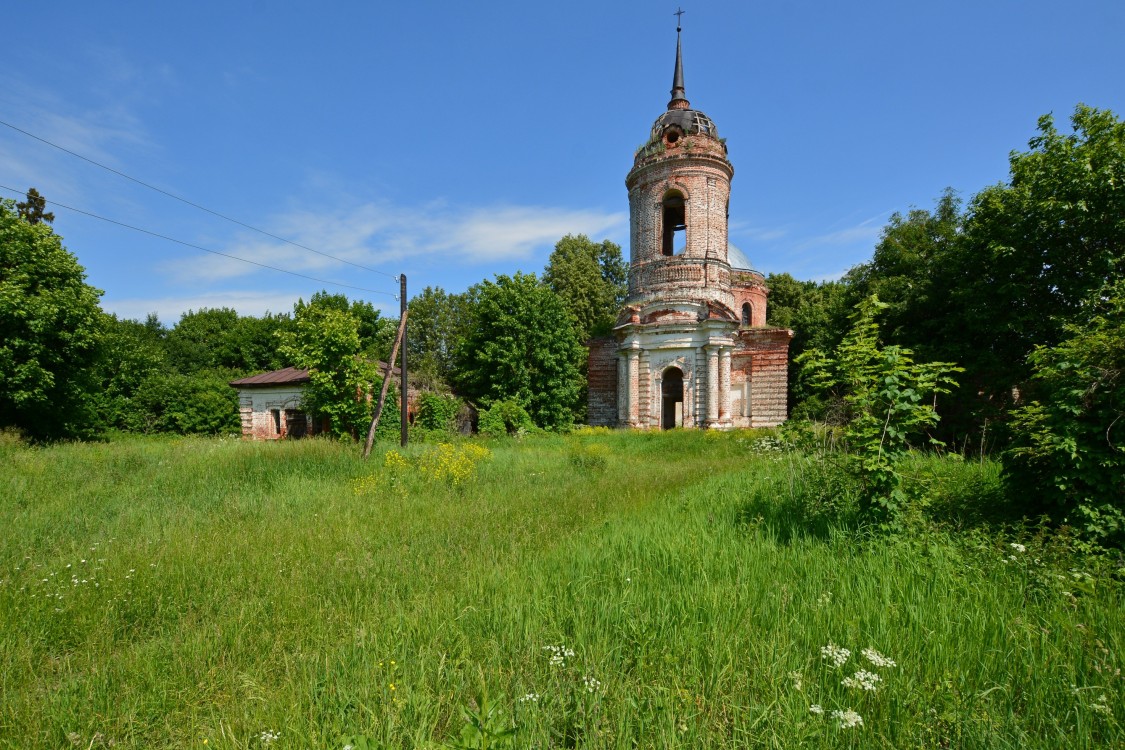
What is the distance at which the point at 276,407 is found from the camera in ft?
75.6

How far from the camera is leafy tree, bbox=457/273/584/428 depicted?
22.5m

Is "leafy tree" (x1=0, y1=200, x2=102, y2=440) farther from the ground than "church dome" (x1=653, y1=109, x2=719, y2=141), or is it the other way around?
"church dome" (x1=653, y1=109, x2=719, y2=141)

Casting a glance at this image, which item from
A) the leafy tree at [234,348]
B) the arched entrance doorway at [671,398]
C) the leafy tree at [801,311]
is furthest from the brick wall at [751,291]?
the leafy tree at [234,348]

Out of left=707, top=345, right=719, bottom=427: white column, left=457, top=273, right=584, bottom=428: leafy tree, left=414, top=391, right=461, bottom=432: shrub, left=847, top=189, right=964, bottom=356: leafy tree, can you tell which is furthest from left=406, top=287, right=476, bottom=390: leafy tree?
left=847, top=189, right=964, bottom=356: leafy tree

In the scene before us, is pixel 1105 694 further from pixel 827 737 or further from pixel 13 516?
pixel 13 516

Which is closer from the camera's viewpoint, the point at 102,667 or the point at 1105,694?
the point at 1105,694

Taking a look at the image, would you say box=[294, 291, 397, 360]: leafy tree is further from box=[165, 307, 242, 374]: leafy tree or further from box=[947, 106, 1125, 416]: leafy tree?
box=[947, 106, 1125, 416]: leafy tree

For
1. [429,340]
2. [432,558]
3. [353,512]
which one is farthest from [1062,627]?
[429,340]

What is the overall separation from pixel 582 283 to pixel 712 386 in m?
15.6

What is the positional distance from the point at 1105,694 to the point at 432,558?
4603 millimetres

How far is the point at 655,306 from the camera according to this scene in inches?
803

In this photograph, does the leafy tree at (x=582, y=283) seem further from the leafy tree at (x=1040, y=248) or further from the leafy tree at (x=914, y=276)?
the leafy tree at (x=1040, y=248)

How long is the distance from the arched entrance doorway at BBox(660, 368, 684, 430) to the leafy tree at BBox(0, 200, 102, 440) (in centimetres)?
2215

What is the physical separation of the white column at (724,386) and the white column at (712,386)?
19 centimetres
